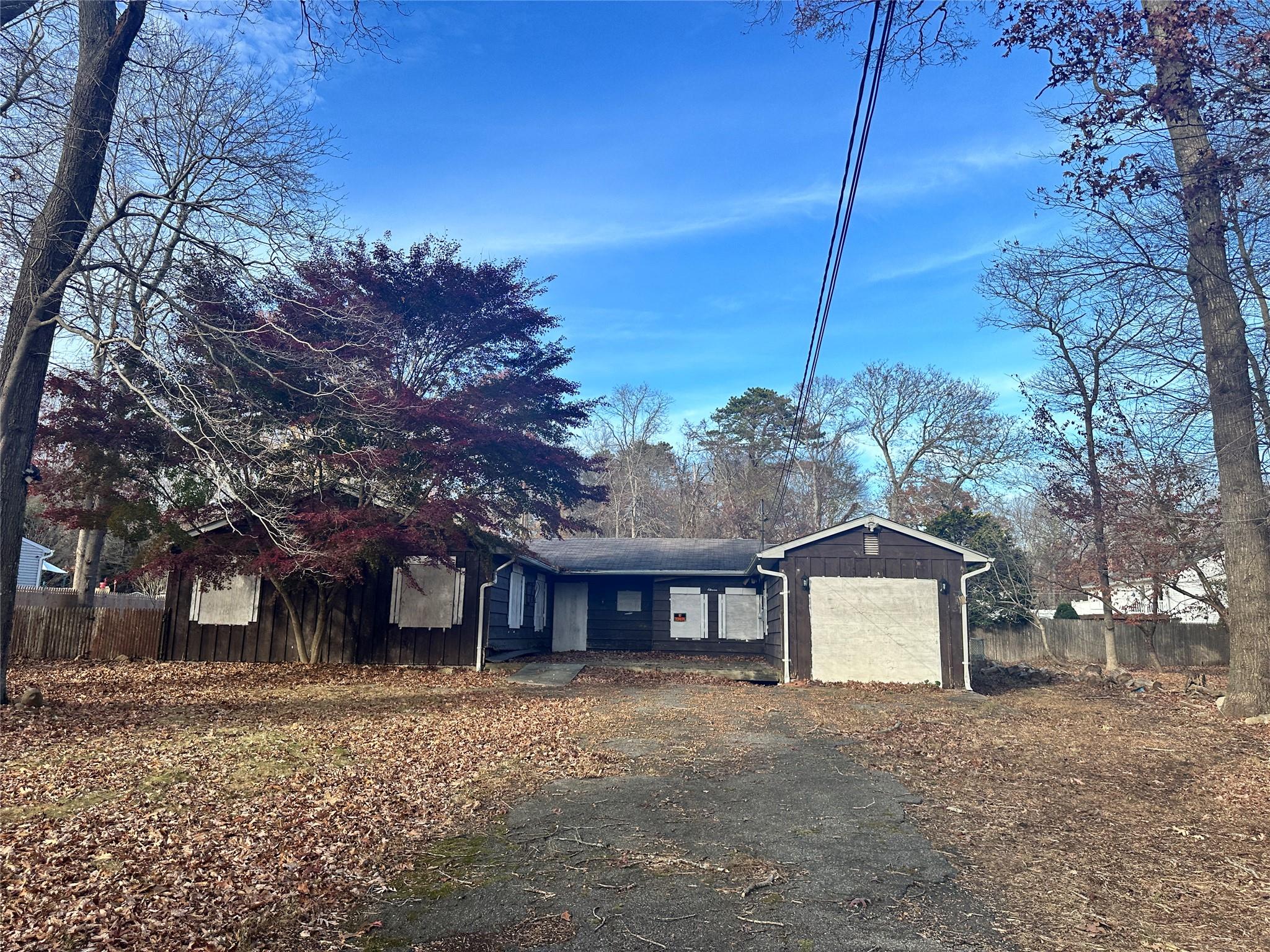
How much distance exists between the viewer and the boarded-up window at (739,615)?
2075 centimetres

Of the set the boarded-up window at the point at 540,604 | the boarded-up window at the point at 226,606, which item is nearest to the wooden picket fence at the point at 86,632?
the boarded-up window at the point at 226,606

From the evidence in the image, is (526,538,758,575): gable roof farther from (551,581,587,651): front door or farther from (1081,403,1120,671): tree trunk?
(1081,403,1120,671): tree trunk

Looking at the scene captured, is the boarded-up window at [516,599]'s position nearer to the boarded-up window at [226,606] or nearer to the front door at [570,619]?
the front door at [570,619]

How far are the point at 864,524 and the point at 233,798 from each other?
12.3m

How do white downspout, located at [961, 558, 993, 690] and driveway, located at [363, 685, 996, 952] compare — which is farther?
white downspout, located at [961, 558, 993, 690]

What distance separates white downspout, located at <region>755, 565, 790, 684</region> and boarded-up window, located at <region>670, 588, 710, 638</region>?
5464mm

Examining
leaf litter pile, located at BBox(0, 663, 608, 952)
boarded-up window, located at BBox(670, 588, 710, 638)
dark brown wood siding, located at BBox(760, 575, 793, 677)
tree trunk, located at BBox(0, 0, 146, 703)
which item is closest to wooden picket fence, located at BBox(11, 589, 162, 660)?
leaf litter pile, located at BBox(0, 663, 608, 952)

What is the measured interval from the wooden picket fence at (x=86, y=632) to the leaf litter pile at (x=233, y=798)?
155 inches

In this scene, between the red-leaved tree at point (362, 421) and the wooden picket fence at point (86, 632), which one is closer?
the red-leaved tree at point (362, 421)

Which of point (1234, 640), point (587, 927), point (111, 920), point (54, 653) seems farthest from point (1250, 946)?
point (54, 653)

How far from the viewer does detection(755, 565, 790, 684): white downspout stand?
15.4 meters

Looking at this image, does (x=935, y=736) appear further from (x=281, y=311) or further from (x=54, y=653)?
(x=54, y=653)

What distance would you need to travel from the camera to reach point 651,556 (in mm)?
22312

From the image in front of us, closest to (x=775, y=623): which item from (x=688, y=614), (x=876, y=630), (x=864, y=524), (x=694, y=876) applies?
(x=876, y=630)
